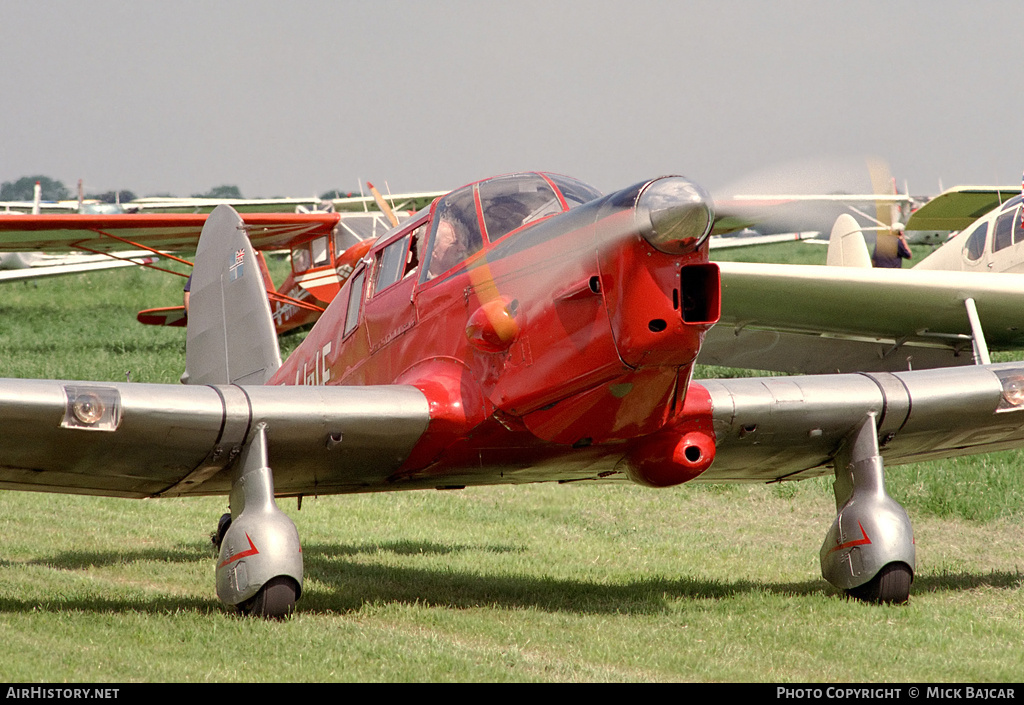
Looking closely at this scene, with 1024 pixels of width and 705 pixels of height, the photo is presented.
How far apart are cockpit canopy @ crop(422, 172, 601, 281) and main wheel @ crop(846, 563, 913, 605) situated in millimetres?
2984

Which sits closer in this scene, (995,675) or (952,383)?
(995,675)

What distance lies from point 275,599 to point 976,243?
11700 mm

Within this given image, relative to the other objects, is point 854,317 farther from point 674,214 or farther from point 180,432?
point 180,432

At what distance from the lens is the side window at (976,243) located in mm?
14547

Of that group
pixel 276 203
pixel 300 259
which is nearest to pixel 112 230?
pixel 300 259

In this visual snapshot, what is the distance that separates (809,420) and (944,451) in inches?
66.3

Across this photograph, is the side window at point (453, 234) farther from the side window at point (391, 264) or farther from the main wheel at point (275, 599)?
the main wheel at point (275, 599)

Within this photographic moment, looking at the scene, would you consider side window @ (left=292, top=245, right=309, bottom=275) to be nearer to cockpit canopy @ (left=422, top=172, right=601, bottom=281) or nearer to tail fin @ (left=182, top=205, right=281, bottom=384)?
tail fin @ (left=182, top=205, right=281, bottom=384)

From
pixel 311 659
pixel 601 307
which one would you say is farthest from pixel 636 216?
pixel 311 659

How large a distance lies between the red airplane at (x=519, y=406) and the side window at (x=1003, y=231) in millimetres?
6975

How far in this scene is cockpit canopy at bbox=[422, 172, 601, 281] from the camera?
6.71 metres

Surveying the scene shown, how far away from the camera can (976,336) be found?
12.5m
